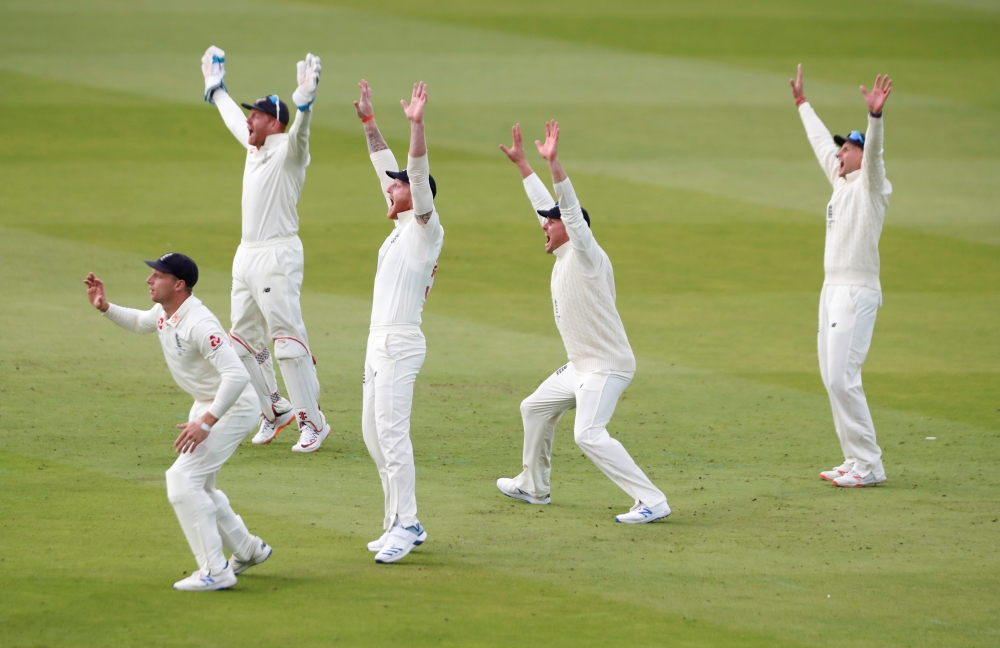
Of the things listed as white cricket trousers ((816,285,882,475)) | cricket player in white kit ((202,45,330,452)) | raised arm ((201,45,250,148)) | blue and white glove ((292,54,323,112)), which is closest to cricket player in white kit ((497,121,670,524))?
blue and white glove ((292,54,323,112))

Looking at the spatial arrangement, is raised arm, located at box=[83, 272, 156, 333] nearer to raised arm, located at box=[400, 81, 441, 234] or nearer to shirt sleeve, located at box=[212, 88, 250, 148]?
raised arm, located at box=[400, 81, 441, 234]

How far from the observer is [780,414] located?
1192 cm

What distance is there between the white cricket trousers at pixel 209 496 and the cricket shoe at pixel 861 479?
4729 mm

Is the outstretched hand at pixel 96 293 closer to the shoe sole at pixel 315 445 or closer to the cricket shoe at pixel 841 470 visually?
the shoe sole at pixel 315 445

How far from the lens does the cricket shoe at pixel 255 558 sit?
730 centimetres

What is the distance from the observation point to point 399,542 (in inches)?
302

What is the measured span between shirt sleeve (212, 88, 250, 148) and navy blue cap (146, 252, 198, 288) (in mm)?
3992

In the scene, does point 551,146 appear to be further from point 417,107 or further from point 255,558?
point 255,558

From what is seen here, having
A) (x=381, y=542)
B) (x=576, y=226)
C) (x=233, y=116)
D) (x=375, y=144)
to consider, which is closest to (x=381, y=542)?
(x=381, y=542)

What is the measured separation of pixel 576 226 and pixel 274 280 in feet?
10.7

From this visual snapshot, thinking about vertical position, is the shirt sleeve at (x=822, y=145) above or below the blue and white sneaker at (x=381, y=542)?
above

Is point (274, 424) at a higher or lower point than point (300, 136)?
lower

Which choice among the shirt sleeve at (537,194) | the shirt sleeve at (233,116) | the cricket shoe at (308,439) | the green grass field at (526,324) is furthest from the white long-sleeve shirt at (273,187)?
the shirt sleeve at (537,194)

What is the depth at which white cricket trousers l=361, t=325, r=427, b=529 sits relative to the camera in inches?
307
